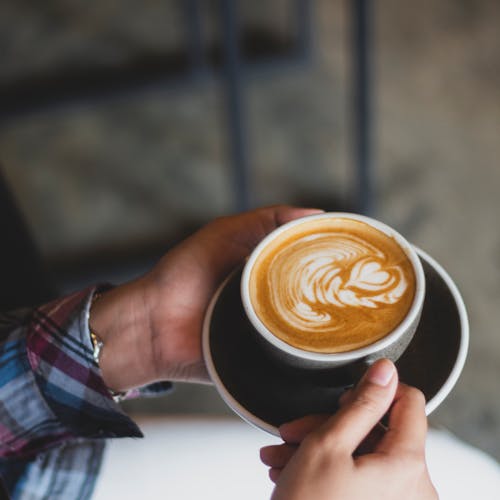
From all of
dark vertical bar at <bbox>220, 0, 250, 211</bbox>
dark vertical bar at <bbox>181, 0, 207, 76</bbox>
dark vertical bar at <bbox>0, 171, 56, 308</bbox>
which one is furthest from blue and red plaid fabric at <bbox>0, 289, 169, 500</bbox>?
dark vertical bar at <bbox>181, 0, 207, 76</bbox>

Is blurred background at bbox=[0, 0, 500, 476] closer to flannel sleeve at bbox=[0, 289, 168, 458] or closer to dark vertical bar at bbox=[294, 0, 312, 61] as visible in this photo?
dark vertical bar at bbox=[294, 0, 312, 61]

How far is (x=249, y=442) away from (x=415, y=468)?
29 cm

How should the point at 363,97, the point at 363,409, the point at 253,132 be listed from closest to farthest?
1. the point at 363,409
2. the point at 363,97
3. the point at 253,132

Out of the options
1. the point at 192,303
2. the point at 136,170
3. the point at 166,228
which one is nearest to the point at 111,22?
the point at 136,170

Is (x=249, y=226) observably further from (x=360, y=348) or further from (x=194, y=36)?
(x=194, y=36)

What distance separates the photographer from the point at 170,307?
0.82 m

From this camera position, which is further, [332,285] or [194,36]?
[194,36]

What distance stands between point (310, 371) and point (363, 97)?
0.94m

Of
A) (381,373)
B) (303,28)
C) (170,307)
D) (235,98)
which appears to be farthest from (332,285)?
(303,28)

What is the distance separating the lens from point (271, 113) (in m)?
1.95

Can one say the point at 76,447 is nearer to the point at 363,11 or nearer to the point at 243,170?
the point at 243,170

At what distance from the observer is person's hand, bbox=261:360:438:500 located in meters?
0.53

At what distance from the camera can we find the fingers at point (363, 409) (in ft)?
1.77

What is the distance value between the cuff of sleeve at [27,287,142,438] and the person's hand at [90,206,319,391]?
65 millimetres
